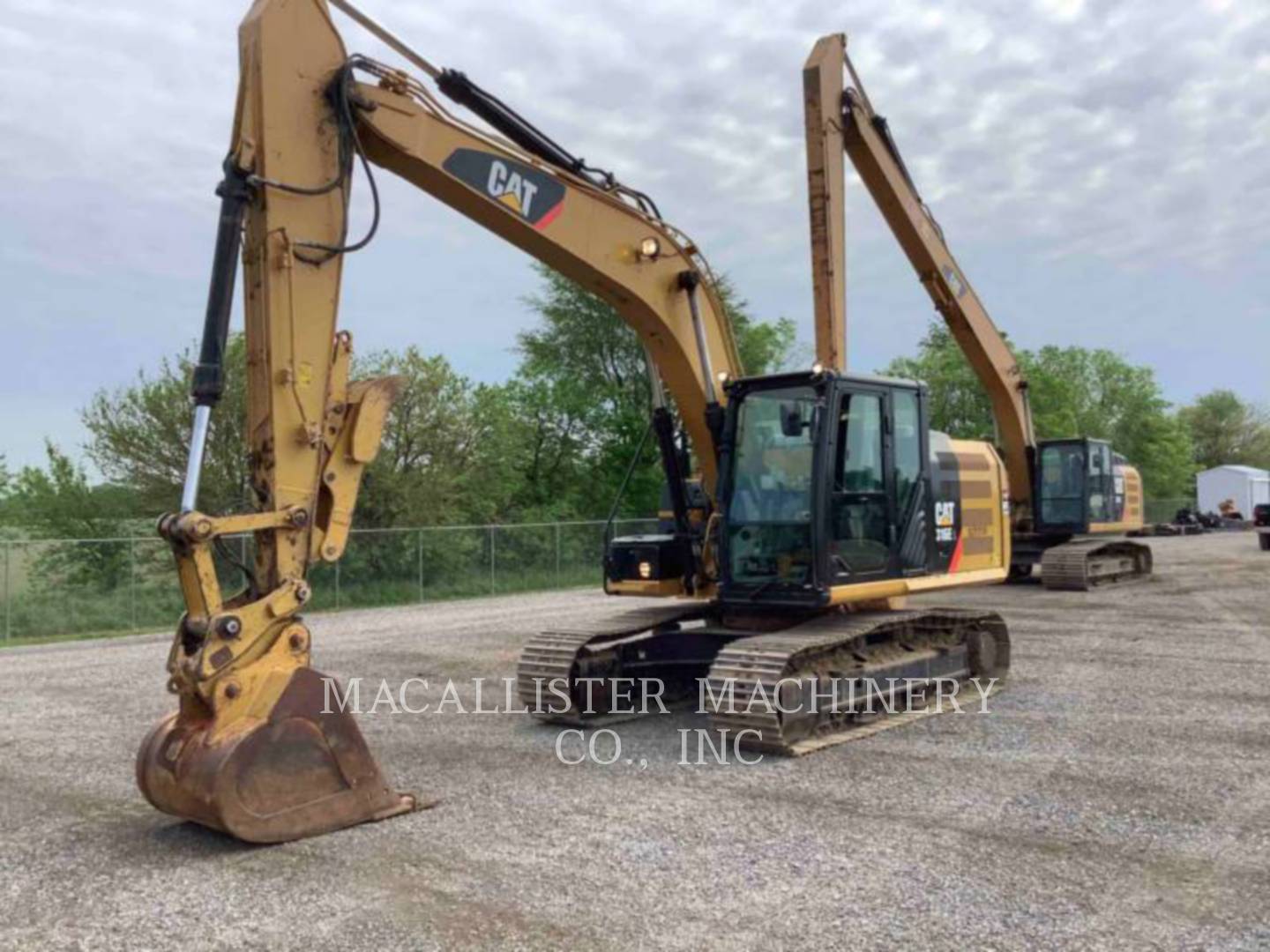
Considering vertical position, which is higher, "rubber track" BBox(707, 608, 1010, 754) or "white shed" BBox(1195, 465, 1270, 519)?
"white shed" BBox(1195, 465, 1270, 519)

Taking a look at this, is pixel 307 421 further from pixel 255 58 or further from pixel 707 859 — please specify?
pixel 707 859

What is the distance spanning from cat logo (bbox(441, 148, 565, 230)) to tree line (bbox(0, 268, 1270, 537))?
570 centimetres

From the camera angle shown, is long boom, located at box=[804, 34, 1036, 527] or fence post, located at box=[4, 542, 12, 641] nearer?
long boom, located at box=[804, 34, 1036, 527]

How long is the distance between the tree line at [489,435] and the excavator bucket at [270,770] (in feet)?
20.5

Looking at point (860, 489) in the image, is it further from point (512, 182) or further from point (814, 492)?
point (512, 182)

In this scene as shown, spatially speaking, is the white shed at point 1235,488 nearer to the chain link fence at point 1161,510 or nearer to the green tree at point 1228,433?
the chain link fence at point 1161,510

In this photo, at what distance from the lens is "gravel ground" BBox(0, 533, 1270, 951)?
177 inches

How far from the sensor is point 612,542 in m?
9.02

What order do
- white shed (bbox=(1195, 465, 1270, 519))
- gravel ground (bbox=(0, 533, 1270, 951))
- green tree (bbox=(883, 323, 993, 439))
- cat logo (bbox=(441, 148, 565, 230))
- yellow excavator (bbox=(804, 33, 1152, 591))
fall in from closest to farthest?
gravel ground (bbox=(0, 533, 1270, 951))
cat logo (bbox=(441, 148, 565, 230))
yellow excavator (bbox=(804, 33, 1152, 591))
green tree (bbox=(883, 323, 993, 439))
white shed (bbox=(1195, 465, 1270, 519))

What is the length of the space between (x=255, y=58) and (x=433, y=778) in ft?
13.8

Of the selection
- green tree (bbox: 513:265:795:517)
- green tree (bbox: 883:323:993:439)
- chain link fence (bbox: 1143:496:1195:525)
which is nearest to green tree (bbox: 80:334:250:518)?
green tree (bbox: 513:265:795:517)

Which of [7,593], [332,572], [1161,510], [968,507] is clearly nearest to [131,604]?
[7,593]

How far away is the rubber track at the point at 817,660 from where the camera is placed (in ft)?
23.9

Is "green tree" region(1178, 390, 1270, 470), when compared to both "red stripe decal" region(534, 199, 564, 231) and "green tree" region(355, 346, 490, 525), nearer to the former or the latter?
"green tree" region(355, 346, 490, 525)
